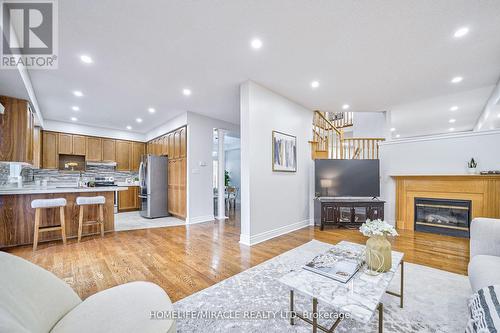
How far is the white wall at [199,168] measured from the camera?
5117mm

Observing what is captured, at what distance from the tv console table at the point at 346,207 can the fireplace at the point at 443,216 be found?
83 cm

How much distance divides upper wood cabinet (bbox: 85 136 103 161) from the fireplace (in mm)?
8701

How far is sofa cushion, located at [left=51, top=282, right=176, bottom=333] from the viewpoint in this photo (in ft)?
3.03

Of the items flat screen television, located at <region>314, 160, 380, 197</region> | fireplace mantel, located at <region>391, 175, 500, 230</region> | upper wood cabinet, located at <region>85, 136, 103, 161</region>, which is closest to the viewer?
fireplace mantel, located at <region>391, 175, 500, 230</region>

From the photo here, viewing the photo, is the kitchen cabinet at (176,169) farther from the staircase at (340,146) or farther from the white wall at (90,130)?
the staircase at (340,146)

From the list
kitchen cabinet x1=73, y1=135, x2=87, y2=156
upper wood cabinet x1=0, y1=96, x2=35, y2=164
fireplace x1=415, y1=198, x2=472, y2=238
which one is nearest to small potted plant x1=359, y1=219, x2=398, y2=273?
fireplace x1=415, y1=198, x2=472, y2=238

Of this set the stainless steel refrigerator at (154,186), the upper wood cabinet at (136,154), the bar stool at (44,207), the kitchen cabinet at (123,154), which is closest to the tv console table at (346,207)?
the stainless steel refrigerator at (154,186)

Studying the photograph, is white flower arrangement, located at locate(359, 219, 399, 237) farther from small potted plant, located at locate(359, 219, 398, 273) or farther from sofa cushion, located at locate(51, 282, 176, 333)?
sofa cushion, located at locate(51, 282, 176, 333)

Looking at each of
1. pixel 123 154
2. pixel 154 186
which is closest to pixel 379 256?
pixel 154 186

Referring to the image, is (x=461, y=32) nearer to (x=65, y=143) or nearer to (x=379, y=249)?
(x=379, y=249)

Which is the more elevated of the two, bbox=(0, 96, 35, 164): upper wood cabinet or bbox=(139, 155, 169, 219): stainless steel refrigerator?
bbox=(0, 96, 35, 164): upper wood cabinet

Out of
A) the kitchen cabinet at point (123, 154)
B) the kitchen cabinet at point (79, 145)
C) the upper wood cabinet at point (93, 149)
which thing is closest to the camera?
the kitchen cabinet at point (79, 145)

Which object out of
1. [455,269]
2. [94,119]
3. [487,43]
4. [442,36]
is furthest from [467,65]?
[94,119]

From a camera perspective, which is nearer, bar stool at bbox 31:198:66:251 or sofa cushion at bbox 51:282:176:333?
sofa cushion at bbox 51:282:176:333
